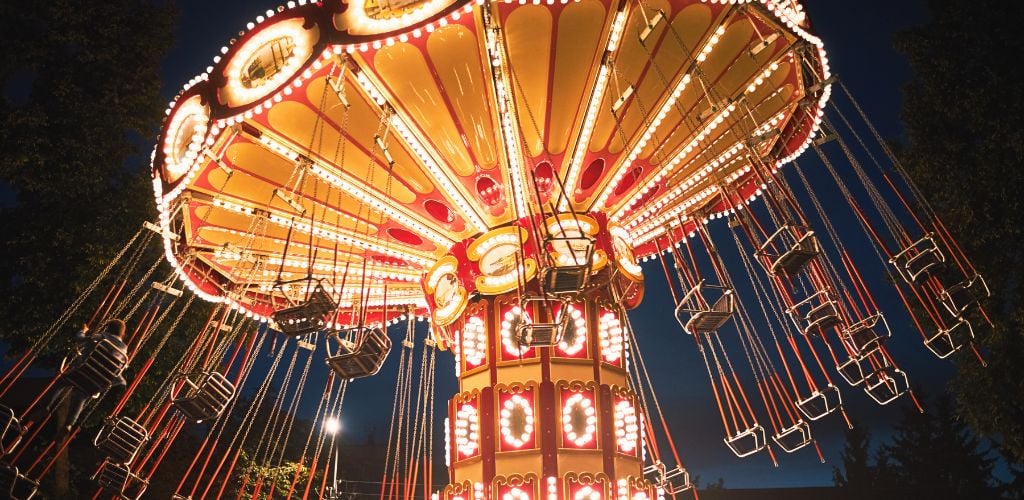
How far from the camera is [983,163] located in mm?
13383

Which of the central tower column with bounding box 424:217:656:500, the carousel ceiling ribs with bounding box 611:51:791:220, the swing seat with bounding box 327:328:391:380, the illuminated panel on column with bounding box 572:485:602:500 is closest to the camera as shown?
the swing seat with bounding box 327:328:391:380

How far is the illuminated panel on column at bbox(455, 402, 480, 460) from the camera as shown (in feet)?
35.3

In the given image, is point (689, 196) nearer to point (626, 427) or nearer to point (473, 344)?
point (626, 427)

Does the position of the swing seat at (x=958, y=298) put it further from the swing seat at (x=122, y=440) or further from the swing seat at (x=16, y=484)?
the swing seat at (x=16, y=484)

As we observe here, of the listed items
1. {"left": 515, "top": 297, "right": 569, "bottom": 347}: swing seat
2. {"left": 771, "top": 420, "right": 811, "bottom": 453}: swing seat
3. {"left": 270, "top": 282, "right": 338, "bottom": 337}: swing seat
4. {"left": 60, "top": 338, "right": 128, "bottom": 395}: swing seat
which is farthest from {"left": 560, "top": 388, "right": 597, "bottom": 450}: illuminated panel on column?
{"left": 60, "top": 338, "right": 128, "bottom": 395}: swing seat

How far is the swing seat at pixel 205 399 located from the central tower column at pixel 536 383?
11.3 feet

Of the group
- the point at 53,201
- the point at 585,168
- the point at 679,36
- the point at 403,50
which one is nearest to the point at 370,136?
the point at 403,50

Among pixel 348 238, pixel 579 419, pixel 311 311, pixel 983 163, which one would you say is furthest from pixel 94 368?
pixel 983 163

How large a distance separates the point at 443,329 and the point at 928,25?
12.3 meters

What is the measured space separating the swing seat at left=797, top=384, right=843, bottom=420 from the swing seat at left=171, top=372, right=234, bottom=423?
26.6ft

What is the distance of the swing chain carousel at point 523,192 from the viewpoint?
900cm

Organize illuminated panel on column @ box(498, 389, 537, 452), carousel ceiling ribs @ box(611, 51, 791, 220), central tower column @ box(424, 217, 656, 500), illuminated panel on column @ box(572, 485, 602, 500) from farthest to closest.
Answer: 1. carousel ceiling ribs @ box(611, 51, 791, 220)
2. illuminated panel on column @ box(498, 389, 537, 452)
3. central tower column @ box(424, 217, 656, 500)
4. illuminated panel on column @ box(572, 485, 602, 500)

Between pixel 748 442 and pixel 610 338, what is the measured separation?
255 centimetres

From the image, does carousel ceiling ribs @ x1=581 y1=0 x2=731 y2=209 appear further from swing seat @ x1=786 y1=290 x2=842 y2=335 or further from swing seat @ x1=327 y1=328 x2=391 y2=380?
swing seat @ x1=327 y1=328 x2=391 y2=380
